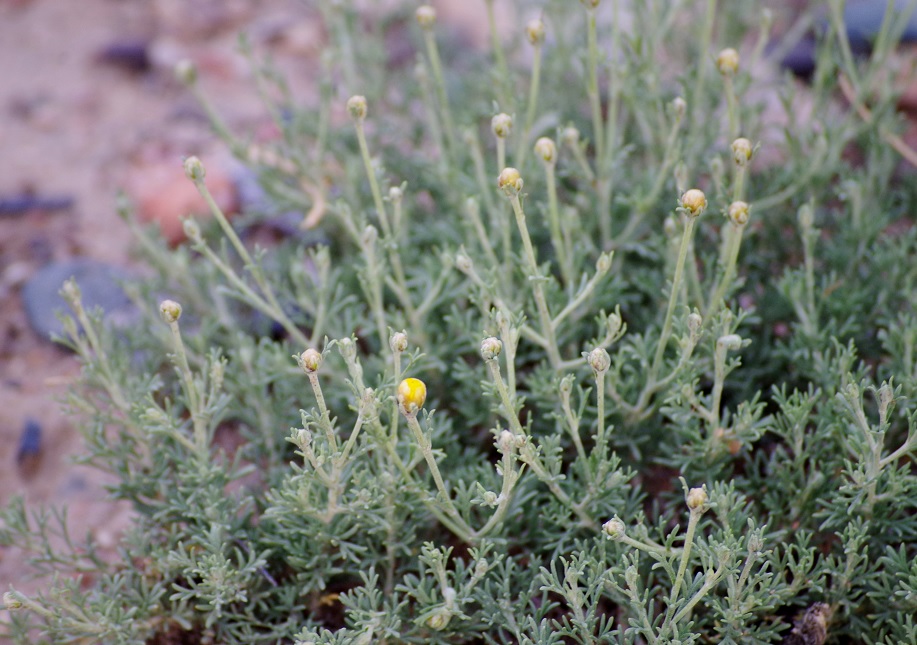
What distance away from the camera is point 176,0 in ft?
15.5

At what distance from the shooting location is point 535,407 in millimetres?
2492

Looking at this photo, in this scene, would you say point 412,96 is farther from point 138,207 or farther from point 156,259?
point 138,207

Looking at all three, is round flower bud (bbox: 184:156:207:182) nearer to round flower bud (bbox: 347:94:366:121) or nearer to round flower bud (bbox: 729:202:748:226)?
round flower bud (bbox: 347:94:366:121)

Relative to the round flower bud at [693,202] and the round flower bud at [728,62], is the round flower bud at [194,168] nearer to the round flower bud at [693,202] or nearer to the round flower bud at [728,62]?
the round flower bud at [693,202]

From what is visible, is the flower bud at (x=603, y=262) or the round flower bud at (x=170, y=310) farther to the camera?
Result: the flower bud at (x=603, y=262)

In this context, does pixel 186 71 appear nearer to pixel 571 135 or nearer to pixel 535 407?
pixel 571 135

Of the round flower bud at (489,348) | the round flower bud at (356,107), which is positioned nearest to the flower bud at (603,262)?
the round flower bud at (489,348)

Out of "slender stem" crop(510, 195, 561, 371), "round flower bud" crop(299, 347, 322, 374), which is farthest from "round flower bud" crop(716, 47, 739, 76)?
"round flower bud" crop(299, 347, 322, 374)

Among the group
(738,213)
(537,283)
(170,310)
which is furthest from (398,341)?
(738,213)

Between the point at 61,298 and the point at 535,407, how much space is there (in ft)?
6.21

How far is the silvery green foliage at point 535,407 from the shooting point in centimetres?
186

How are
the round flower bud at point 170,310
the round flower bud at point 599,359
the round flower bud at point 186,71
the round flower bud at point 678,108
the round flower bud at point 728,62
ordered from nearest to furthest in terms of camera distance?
the round flower bud at point 599,359
the round flower bud at point 170,310
the round flower bud at point 728,62
the round flower bud at point 678,108
the round flower bud at point 186,71

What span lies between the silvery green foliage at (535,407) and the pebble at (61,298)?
0.49 meters

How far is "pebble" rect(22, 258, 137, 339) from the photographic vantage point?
3180 millimetres
